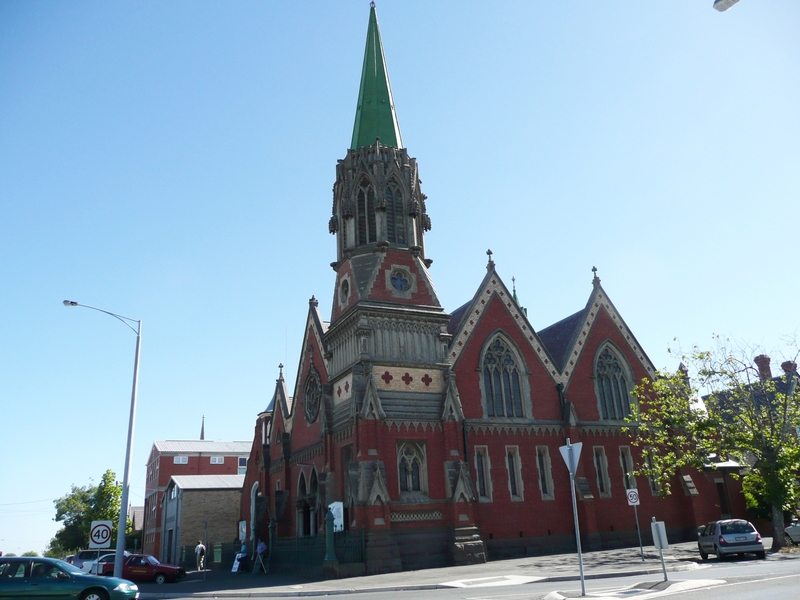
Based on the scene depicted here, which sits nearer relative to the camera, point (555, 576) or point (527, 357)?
point (555, 576)

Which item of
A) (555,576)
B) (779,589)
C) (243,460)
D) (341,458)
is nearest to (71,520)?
(243,460)

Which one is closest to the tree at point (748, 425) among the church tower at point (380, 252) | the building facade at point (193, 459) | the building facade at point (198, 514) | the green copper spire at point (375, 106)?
the church tower at point (380, 252)

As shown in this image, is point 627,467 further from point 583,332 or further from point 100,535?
point 100,535

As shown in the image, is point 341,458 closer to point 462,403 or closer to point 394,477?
point 394,477

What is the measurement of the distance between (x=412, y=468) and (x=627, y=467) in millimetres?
13541

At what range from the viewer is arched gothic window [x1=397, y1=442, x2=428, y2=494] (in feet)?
102

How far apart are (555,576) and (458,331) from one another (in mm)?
16205

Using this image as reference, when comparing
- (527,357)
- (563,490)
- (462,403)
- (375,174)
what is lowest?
(563,490)

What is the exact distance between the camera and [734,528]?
24750 millimetres

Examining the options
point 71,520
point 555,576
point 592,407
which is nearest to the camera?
point 555,576

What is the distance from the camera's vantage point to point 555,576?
20906mm

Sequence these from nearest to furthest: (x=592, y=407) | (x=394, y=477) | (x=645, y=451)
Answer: (x=394, y=477)
(x=645, y=451)
(x=592, y=407)

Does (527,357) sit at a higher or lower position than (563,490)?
higher

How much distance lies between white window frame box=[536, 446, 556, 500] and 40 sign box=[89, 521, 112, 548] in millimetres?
21918
